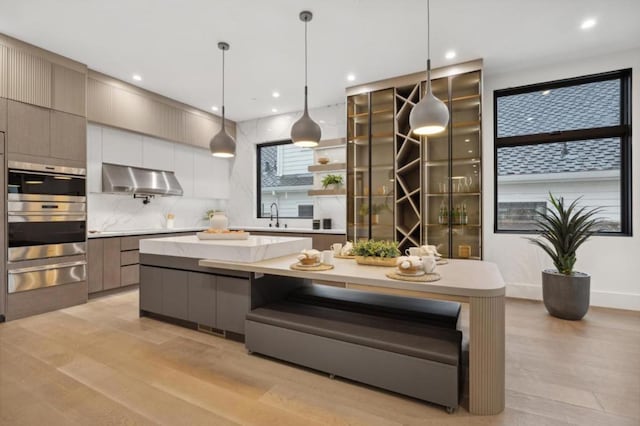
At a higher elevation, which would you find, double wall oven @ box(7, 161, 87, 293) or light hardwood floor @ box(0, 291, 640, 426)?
double wall oven @ box(7, 161, 87, 293)

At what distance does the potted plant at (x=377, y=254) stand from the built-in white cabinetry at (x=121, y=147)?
4.13 metres

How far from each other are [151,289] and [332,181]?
3040 millimetres

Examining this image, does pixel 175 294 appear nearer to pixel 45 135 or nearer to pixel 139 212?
pixel 45 135

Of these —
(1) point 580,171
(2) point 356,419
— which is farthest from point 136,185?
(1) point 580,171

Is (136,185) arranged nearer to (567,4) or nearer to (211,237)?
(211,237)

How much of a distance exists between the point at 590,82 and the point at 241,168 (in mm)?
5661

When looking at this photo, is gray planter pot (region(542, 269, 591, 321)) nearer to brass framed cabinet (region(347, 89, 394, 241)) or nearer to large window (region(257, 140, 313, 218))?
brass framed cabinet (region(347, 89, 394, 241))

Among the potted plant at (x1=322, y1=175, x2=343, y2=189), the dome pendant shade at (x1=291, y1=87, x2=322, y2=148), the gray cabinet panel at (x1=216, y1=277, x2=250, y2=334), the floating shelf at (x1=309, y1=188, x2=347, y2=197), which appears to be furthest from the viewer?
the potted plant at (x1=322, y1=175, x2=343, y2=189)

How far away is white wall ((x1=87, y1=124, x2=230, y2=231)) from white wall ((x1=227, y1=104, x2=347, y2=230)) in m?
0.32

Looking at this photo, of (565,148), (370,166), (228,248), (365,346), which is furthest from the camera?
(370,166)

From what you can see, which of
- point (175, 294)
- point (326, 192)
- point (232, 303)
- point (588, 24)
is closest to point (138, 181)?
point (175, 294)

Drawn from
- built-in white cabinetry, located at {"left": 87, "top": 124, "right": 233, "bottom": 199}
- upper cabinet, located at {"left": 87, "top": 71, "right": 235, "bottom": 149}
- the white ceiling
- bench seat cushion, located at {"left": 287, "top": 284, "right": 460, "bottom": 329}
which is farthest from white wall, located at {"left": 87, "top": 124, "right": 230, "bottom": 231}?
bench seat cushion, located at {"left": 287, "top": 284, "right": 460, "bottom": 329}

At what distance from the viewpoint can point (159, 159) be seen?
528 cm

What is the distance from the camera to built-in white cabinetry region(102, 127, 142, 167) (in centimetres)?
455
